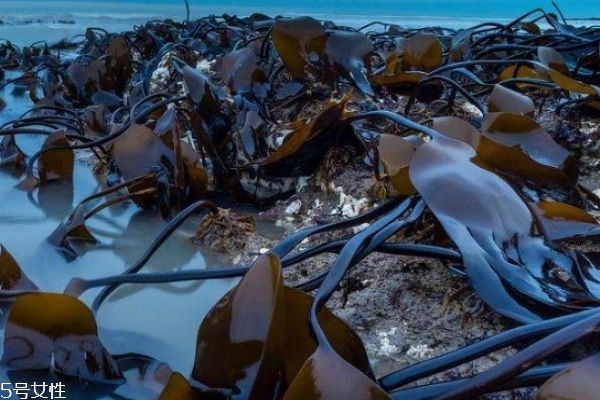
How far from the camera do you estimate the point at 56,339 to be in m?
0.63

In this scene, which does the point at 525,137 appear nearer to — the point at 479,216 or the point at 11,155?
the point at 479,216

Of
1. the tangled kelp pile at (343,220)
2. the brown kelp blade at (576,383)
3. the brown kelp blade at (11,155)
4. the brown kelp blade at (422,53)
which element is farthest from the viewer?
the brown kelp blade at (422,53)

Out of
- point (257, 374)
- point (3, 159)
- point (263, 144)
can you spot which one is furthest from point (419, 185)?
point (3, 159)

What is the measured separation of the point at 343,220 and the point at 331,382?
345 mm

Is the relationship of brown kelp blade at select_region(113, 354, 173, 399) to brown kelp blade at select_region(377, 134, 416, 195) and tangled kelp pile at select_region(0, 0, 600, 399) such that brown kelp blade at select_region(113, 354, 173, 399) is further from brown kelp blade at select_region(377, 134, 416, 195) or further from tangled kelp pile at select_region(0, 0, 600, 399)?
brown kelp blade at select_region(377, 134, 416, 195)

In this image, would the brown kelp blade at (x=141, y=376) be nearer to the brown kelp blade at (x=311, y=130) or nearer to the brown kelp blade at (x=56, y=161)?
the brown kelp blade at (x=311, y=130)

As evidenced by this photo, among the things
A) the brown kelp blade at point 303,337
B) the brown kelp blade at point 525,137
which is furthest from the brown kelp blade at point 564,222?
the brown kelp blade at point 303,337

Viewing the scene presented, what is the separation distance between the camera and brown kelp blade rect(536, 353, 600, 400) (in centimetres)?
38

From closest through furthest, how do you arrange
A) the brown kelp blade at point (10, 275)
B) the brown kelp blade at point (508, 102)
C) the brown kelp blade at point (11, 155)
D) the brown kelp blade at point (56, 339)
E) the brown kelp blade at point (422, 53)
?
the brown kelp blade at point (56, 339)
the brown kelp blade at point (10, 275)
the brown kelp blade at point (508, 102)
the brown kelp blade at point (11, 155)
the brown kelp blade at point (422, 53)

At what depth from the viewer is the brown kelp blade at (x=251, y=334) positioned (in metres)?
0.51

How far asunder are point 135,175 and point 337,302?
0.54m

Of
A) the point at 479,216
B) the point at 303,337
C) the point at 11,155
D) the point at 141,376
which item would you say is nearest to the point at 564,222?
the point at 479,216

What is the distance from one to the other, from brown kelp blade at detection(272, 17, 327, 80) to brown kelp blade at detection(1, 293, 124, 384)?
36.1 inches

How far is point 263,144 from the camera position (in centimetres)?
125
